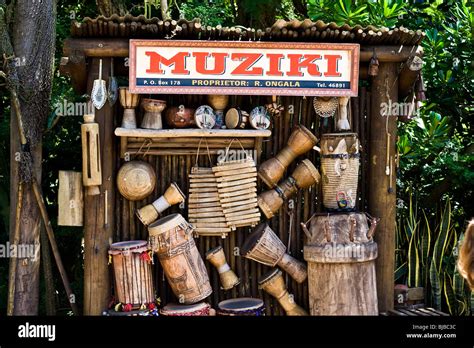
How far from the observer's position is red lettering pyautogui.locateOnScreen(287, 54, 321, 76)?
7.65 meters

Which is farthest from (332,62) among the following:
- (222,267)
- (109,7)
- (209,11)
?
(109,7)

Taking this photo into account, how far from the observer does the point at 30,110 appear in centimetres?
820

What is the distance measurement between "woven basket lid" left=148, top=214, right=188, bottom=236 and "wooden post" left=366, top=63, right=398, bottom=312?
1.95 meters

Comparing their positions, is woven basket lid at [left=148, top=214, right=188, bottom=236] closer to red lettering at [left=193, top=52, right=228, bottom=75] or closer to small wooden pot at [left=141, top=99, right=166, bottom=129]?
small wooden pot at [left=141, top=99, right=166, bottom=129]

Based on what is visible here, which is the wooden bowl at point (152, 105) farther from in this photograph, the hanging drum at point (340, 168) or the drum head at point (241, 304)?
the drum head at point (241, 304)

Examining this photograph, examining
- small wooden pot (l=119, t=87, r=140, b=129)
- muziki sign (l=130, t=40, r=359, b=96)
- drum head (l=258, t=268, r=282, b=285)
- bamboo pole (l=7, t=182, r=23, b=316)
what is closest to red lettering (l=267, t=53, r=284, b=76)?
muziki sign (l=130, t=40, r=359, b=96)

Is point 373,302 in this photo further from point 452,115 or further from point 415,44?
point 452,115

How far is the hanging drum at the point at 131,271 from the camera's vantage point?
24.7 ft

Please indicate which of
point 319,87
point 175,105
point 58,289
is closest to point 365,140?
point 319,87

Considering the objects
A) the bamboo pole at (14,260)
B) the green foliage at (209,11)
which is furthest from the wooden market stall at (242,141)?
the green foliage at (209,11)

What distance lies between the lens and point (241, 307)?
765cm

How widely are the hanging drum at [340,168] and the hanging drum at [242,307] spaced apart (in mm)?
1185

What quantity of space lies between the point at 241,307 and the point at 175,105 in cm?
206

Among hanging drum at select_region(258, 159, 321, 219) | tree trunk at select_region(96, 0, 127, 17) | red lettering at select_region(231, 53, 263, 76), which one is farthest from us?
tree trunk at select_region(96, 0, 127, 17)
